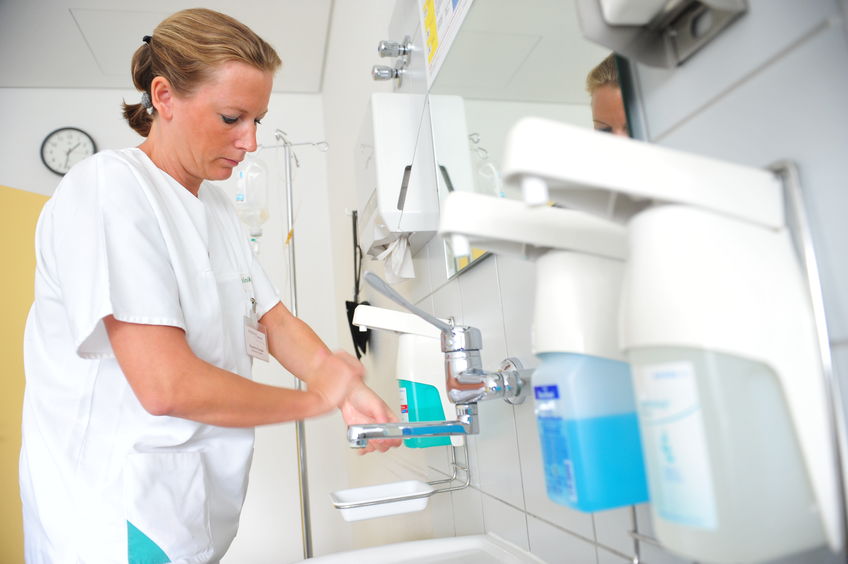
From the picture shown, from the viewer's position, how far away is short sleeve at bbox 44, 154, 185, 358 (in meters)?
0.79

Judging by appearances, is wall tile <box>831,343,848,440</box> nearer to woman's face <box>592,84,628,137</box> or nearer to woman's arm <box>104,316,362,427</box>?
woman's face <box>592,84,628,137</box>

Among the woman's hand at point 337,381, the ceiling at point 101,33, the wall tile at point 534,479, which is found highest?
the ceiling at point 101,33

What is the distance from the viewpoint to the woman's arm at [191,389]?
30.6 inches

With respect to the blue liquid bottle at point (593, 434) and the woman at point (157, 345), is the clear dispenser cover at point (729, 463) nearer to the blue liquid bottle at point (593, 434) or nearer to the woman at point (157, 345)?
the blue liquid bottle at point (593, 434)

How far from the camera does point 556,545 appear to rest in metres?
0.81

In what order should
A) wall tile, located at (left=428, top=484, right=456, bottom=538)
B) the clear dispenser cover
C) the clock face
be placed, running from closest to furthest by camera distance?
the clear dispenser cover → wall tile, located at (left=428, top=484, right=456, bottom=538) → the clock face

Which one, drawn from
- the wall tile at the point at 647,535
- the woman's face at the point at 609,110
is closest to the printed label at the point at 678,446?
the wall tile at the point at 647,535

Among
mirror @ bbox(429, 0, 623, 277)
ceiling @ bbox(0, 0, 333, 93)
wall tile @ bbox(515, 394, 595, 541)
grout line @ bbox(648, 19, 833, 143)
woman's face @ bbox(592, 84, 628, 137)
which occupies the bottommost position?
wall tile @ bbox(515, 394, 595, 541)

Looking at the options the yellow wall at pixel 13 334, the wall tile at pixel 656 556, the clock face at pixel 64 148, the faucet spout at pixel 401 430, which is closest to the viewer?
the wall tile at pixel 656 556

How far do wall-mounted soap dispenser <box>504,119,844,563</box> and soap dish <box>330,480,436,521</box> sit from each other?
679mm

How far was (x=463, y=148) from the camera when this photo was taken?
43.7 inches

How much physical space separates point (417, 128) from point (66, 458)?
3.29 feet

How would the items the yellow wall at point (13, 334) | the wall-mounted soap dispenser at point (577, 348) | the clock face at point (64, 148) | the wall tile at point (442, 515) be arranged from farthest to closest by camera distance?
the clock face at point (64, 148) → the yellow wall at point (13, 334) → the wall tile at point (442, 515) → the wall-mounted soap dispenser at point (577, 348)

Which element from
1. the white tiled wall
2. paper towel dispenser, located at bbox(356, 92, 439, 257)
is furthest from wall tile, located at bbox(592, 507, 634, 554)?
paper towel dispenser, located at bbox(356, 92, 439, 257)
